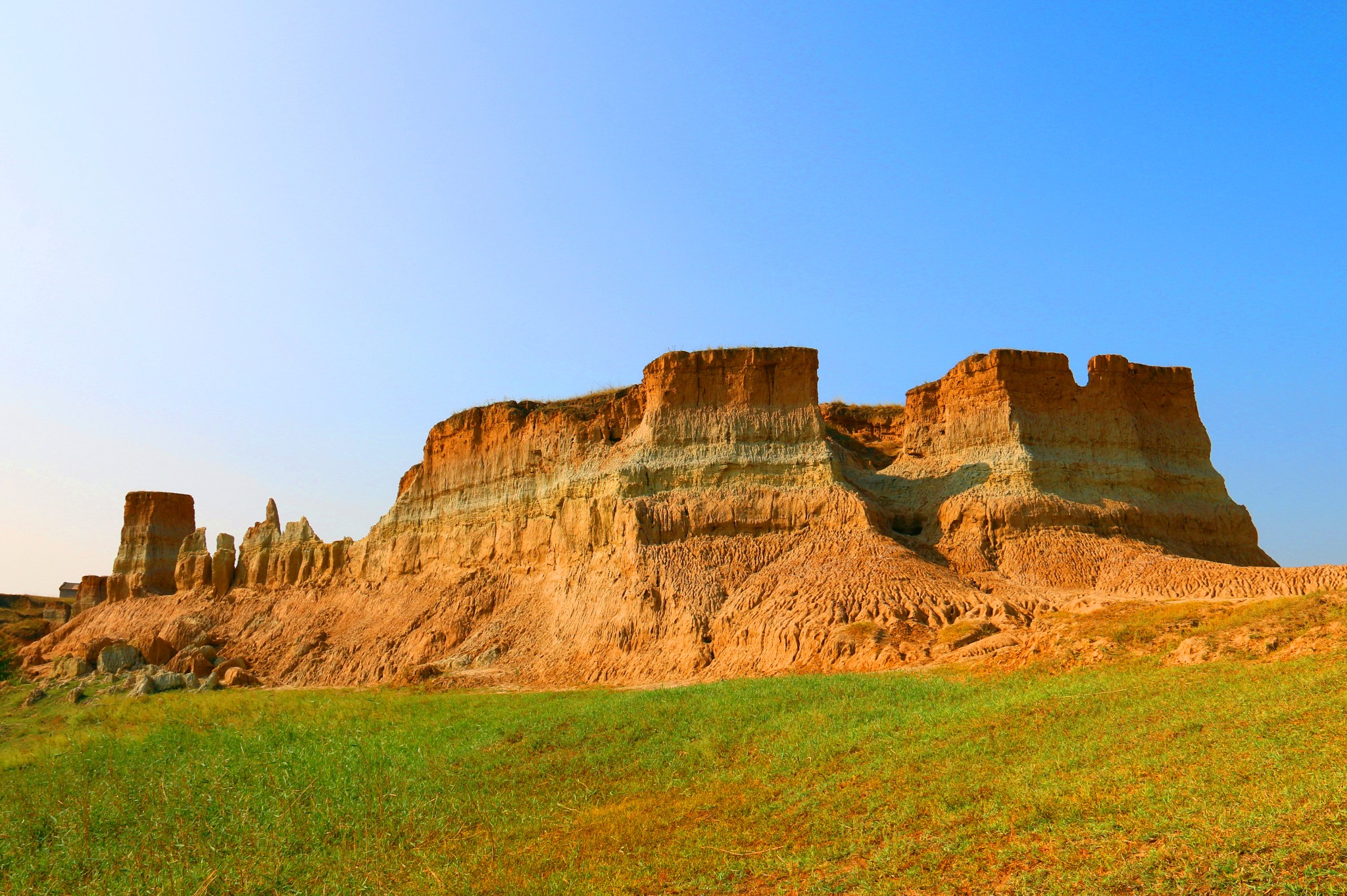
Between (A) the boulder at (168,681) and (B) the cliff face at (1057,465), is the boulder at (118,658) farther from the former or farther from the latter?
(B) the cliff face at (1057,465)

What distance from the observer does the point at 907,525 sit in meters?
29.6

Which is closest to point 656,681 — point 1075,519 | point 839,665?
point 839,665

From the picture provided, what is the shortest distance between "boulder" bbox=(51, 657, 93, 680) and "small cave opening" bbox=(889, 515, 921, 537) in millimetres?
32583

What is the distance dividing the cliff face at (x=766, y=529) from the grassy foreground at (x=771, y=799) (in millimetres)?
7882

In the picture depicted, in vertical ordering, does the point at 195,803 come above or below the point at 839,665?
below

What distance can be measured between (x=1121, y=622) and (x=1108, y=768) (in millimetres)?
9146

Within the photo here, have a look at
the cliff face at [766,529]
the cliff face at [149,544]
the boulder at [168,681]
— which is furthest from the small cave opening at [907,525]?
the cliff face at [149,544]

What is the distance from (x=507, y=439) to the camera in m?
36.0

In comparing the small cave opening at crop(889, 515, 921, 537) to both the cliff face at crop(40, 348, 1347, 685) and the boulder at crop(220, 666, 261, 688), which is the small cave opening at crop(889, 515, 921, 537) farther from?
the boulder at crop(220, 666, 261, 688)

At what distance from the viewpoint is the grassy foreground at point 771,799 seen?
6480 mm

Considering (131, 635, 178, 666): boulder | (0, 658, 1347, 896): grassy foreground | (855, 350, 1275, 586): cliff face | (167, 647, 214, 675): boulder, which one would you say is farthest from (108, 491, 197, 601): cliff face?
(855, 350, 1275, 586): cliff face

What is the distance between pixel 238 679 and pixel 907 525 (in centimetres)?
2510

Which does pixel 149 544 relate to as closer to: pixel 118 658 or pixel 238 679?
pixel 118 658

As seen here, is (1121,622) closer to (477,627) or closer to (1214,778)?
(1214,778)
